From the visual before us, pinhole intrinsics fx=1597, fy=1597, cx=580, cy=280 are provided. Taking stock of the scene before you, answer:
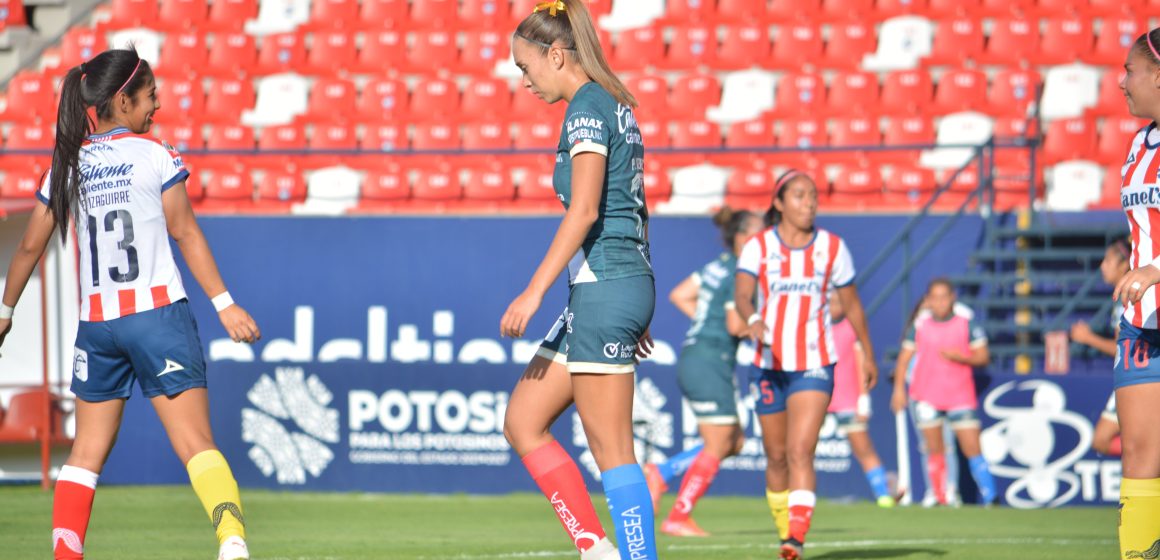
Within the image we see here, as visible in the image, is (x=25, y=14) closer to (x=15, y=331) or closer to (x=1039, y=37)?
(x=15, y=331)

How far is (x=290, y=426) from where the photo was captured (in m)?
14.1

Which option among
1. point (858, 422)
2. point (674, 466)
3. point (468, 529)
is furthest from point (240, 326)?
point (858, 422)

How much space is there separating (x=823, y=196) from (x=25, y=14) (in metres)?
11.2

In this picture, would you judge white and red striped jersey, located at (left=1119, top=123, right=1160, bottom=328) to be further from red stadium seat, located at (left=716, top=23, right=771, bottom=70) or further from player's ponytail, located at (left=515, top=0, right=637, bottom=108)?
red stadium seat, located at (left=716, top=23, right=771, bottom=70)

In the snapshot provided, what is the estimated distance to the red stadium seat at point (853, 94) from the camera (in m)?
18.1

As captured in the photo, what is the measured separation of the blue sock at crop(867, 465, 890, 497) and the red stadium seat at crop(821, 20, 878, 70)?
22.1 ft

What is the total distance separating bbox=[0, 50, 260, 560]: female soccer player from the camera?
6.07m

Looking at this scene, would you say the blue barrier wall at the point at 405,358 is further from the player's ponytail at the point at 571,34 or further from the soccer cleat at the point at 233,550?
the player's ponytail at the point at 571,34

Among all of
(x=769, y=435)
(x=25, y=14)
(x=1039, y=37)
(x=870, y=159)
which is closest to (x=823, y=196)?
(x=870, y=159)

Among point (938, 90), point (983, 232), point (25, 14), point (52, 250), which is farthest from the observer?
point (25, 14)

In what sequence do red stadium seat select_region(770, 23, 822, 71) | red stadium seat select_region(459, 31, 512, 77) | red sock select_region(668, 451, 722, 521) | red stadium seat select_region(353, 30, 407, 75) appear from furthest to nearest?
1. red stadium seat select_region(353, 30, 407, 75)
2. red stadium seat select_region(459, 31, 512, 77)
3. red stadium seat select_region(770, 23, 822, 71)
4. red sock select_region(668, 451, 722, 521)

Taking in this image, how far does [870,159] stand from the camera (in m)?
17.3

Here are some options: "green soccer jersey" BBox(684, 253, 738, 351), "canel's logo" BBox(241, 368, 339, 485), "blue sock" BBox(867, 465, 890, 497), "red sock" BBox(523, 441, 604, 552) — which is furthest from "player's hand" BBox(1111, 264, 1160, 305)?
"canel's logo" BBox(241, 368, 339, 485)

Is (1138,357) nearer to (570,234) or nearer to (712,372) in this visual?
(570,234)
